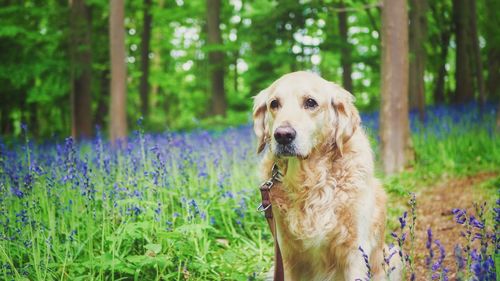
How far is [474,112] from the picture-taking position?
30.8 feet

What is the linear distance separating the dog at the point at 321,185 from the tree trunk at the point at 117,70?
644 centimetres

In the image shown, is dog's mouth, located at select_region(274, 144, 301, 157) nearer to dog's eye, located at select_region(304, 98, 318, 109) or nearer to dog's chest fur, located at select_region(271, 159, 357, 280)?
dog's chest fur, located at select_region(271, 159, 357, 280)

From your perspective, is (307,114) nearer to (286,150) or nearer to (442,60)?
(286,150)

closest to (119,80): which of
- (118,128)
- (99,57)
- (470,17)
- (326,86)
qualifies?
(118,128)

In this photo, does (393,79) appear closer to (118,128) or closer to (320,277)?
(320,277)

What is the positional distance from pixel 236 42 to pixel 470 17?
6.37m

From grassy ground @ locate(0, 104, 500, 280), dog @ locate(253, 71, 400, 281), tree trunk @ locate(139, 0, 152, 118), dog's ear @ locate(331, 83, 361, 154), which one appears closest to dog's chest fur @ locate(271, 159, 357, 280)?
dog @ locate(253, 71, 400, 281)

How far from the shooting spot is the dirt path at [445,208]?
4.13 meters

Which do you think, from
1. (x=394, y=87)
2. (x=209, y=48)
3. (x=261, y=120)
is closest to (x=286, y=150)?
(x=261, y=120)

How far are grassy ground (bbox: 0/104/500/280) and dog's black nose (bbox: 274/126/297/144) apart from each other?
762 mm

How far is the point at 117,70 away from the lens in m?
9.37

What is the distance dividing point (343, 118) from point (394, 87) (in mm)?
4106

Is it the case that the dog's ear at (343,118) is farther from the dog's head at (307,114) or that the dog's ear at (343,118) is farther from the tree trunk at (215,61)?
the tree trunk at (215,61)

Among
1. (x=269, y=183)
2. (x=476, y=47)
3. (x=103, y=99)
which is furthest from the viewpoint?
(x=103, y=99)
